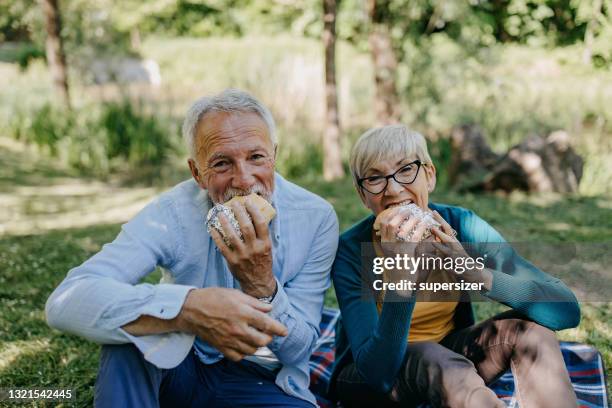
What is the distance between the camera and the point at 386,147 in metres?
2.44

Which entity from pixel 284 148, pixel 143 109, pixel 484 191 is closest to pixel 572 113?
pixel 484 191

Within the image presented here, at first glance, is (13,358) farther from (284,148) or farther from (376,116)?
(376,116)

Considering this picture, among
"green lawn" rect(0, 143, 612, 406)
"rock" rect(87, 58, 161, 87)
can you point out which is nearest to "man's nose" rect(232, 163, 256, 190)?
"green lawn" rect(0, 143, 612, 406)

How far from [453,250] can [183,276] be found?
1.05 meters

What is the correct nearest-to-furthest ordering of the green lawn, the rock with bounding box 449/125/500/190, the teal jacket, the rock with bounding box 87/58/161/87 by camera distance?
the teal jacket → the green lawn → the rock with bounding box 449/125/500/190 → the rock with bounding box 87/58/161/87

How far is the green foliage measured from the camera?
9.96 meters

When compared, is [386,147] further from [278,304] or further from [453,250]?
[278,304]

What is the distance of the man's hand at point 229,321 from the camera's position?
1993mm

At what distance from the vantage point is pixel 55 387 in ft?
9.65

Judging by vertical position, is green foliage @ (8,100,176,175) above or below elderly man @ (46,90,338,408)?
below

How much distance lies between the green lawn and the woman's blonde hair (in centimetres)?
168

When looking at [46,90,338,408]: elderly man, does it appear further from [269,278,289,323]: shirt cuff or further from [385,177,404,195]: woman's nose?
[385,177,404,195]: woman's nose

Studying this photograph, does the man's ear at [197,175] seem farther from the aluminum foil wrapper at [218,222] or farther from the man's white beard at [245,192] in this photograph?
the aluminum foil wrapper at [218,222]

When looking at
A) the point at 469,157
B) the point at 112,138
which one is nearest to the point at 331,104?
the point at 469,157
